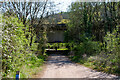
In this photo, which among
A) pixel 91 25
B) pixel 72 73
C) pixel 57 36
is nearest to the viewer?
pixel 72 73

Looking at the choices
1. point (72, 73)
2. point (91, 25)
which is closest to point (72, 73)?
point (72, 73)

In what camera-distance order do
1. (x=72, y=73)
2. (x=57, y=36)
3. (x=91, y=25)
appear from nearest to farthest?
(x=72, y=73), (x=91, y=25), (x=57, y=36)

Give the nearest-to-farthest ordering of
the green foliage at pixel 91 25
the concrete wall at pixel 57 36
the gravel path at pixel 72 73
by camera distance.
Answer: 1. the gravel path at pixel 72 73
2. the green foliage at pixel 91 25
3. the concrete wall at pixel 57 36

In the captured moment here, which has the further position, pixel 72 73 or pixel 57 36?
pixel 57 36

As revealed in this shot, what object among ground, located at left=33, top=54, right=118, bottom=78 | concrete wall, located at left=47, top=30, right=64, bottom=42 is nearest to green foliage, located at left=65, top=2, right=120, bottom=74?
ground, located at left=33, top=54, right=118, bottom=78

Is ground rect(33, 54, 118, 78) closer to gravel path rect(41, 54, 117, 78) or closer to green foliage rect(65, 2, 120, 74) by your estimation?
gravel path rect(41, 54, 117, 78)

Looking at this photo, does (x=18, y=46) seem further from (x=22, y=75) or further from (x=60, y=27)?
(x=60, y=27)

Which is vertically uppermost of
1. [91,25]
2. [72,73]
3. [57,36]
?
[91,25]

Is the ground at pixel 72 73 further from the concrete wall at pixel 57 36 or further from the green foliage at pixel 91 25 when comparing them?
the concrete wall at pixel 57 36

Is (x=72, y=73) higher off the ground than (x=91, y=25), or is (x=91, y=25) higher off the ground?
(x=91, y=25)

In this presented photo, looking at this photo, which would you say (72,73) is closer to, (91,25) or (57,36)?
(91,25)

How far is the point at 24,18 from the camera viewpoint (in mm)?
8859

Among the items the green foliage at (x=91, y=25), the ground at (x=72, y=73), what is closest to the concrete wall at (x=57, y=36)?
the green foliage at (x=91, y=25)

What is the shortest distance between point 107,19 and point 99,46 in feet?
9.32
